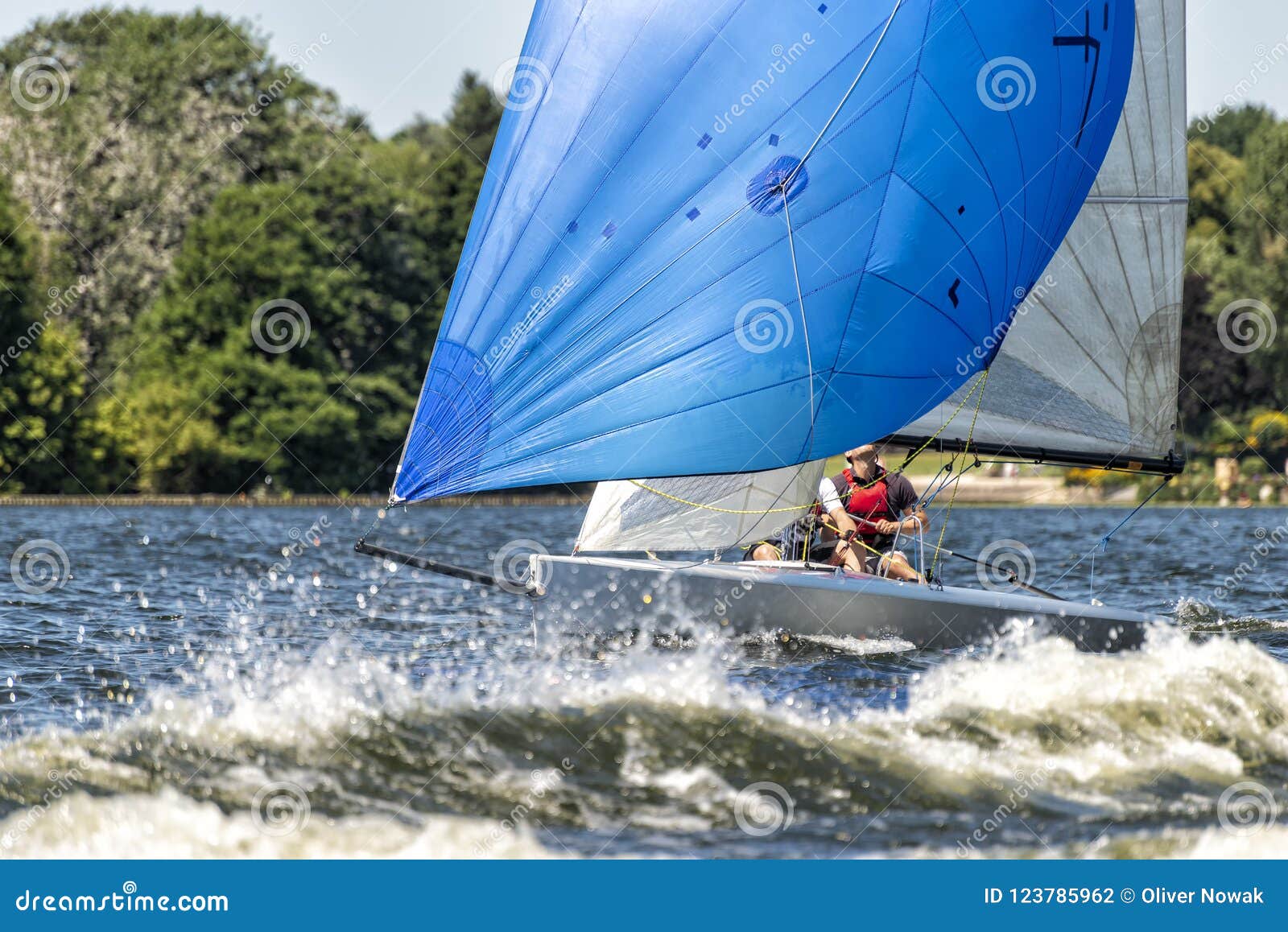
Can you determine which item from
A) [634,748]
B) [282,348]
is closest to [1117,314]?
[634,748]

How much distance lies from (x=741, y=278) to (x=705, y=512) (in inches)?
80.9

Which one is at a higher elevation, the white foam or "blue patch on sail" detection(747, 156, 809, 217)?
"blue patch on sail" detection(747, 156, 809, 217)

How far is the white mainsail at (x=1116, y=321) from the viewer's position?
46.5 feet

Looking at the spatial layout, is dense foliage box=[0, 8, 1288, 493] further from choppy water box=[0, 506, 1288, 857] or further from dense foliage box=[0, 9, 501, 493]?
choppy water box=[0, 506, 1288, 857]

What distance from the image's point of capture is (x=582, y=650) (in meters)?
11.7

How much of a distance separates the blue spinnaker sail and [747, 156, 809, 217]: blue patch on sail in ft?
0.06

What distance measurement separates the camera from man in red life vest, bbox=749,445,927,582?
13180 millimetres

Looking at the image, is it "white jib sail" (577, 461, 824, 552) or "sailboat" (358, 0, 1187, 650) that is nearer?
"sailboat" (358, 0, 1187, 650)

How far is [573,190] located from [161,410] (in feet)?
136

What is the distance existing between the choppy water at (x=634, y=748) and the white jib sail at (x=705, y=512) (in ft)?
3.52

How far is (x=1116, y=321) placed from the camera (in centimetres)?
1462

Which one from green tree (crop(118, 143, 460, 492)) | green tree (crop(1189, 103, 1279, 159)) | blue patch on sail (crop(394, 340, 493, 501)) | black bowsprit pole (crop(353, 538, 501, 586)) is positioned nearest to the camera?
black bowsprit pole (crop(353, 538, 501, 586))

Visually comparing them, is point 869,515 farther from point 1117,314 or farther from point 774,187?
point 774,187

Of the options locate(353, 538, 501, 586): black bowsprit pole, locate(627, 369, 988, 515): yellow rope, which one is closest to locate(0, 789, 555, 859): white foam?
locate(353, 538, 501, 586): black bowsprit pole
